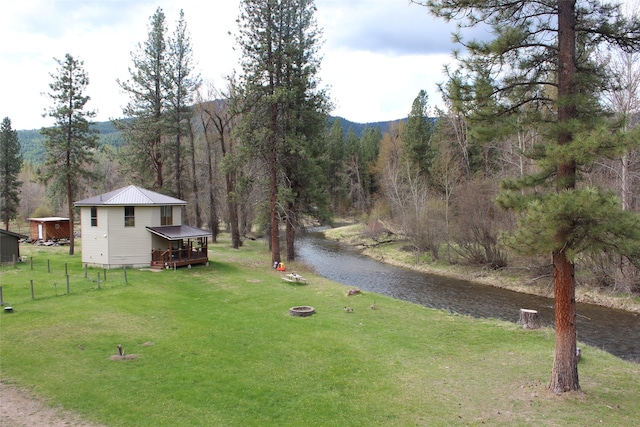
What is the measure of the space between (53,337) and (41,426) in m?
5.24

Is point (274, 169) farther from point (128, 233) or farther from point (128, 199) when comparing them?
point (128, 233)

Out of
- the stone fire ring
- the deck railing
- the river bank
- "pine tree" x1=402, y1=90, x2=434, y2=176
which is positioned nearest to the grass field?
the stone fire ring

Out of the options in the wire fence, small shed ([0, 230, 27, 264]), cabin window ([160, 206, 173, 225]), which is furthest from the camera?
cabin window ([160, 206, 173, 225])

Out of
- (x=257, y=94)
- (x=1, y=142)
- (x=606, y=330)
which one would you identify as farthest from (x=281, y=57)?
(x=1, y=142)

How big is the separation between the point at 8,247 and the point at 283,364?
22684 millimetres

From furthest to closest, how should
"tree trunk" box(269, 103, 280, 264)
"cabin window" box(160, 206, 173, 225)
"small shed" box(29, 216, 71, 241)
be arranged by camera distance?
"small shed" box(29, 216, 71, 241), "tree trunk" box(269, 103, 280, 264), "cabin window" box(160, 206, 173, 225)

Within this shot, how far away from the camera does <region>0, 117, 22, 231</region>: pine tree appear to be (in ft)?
147

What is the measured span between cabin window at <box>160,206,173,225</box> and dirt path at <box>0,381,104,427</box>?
1737cm

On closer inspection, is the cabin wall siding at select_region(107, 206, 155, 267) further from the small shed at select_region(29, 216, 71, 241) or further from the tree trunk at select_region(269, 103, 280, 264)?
the small shed at select_region(29, 216, 71, 241)

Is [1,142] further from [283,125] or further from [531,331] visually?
[531,331]

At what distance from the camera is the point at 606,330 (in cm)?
1694

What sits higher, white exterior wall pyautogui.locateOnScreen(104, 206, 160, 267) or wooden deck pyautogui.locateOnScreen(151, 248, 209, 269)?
white exterior wall pyautogui.locateOnScreen(104, 206, 160, 267)

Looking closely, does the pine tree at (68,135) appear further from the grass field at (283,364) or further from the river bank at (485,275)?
the river bank at (485,275)

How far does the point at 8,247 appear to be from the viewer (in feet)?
82.9
